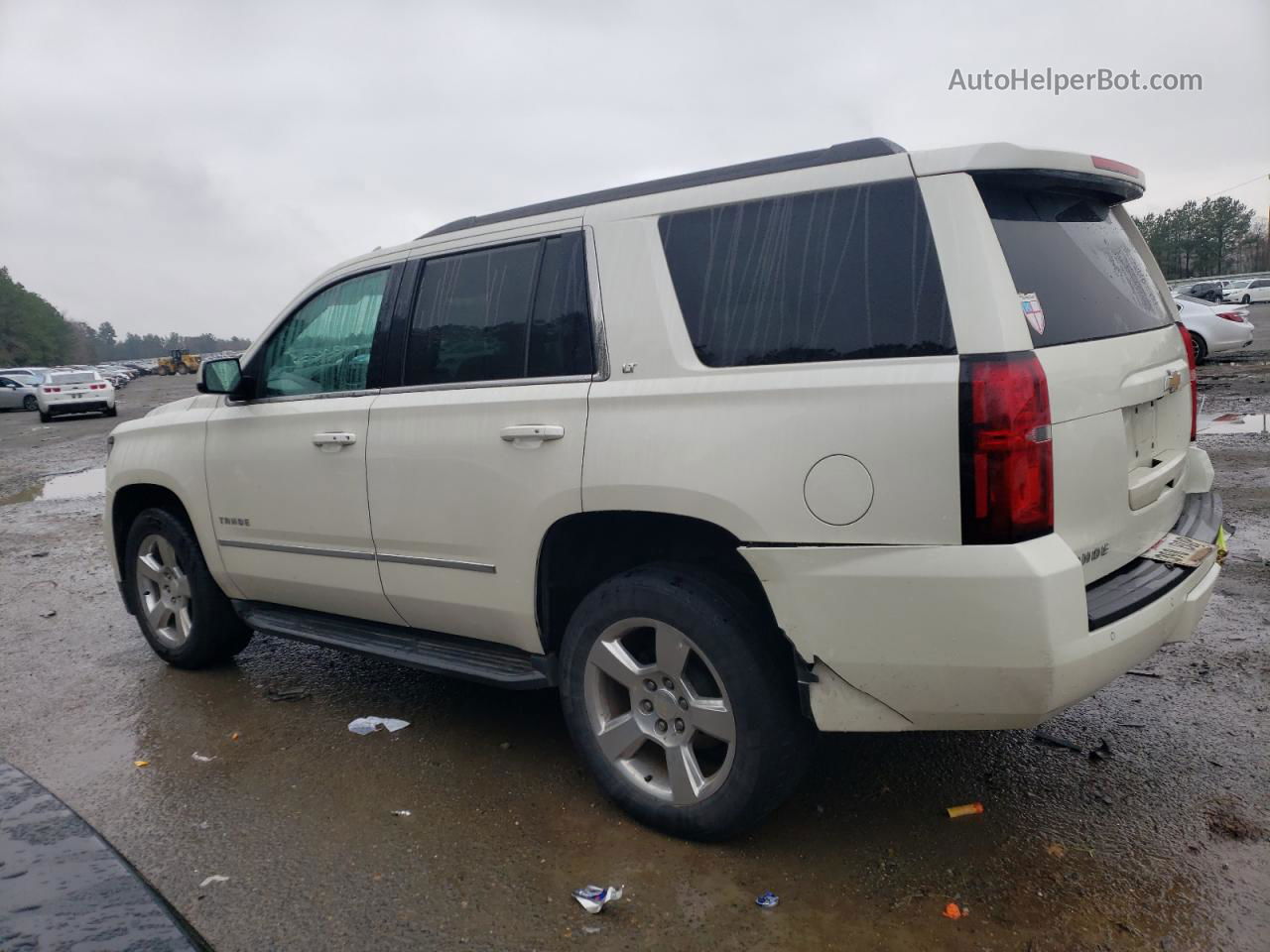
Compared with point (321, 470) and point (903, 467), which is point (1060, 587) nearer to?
point (903, 467)

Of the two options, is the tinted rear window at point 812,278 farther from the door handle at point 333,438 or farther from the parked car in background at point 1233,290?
the parked car in background at point 1233,290

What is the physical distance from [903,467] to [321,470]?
2496mm

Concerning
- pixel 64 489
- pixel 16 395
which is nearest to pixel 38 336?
pixel 16 395

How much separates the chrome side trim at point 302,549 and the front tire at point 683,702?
1108mm

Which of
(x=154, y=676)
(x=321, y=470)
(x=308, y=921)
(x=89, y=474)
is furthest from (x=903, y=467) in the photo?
(x=89, y=474)

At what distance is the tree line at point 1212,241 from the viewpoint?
265 feet

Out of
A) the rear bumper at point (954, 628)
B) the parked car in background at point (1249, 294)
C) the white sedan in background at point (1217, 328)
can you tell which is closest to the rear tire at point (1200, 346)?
the white sedan in background at point (1217, 328)

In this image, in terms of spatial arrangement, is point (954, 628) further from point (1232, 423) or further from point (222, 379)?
point (1232, 423)

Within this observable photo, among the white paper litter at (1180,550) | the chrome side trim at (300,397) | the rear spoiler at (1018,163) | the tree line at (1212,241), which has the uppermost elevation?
the tree line at (1212,241)

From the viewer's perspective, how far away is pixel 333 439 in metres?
3.89

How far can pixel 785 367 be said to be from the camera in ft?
9.02

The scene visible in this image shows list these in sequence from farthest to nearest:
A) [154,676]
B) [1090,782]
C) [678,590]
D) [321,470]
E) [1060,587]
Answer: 1. [154,676]
2. [321,470]
3. [1090,782]
4. [678,590]
5. [1060,587]

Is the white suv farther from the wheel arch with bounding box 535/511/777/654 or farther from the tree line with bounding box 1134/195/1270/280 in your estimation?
the tree line with bounding box 1134/195/1270/280

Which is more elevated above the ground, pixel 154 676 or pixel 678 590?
pixel 678 590
